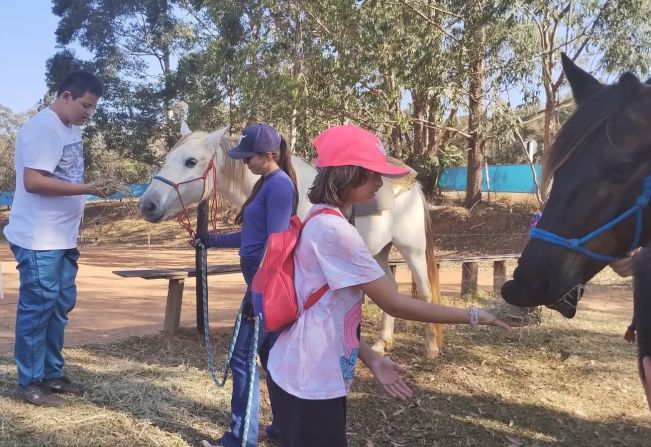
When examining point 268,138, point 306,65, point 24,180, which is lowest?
point 24,180

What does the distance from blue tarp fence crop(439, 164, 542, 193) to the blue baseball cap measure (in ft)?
51.6

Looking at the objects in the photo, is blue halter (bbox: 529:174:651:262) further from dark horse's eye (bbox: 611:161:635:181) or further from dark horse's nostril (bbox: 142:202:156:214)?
dark horse's nostril (bbox: 142:202:156:214)

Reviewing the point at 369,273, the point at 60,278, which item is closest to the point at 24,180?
the point at 60,278

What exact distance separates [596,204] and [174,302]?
4.69 metres

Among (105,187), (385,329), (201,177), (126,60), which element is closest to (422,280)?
(385,329)

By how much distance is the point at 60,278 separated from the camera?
3.46 m

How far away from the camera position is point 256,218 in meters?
2.75

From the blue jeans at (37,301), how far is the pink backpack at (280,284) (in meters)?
2.09

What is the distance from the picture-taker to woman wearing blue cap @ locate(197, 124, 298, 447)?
2.65 meters

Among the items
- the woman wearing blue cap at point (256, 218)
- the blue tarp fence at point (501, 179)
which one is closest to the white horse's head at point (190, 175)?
the woman wearing blue cap at point (256, 218)

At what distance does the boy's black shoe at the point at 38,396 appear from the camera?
3398 mm

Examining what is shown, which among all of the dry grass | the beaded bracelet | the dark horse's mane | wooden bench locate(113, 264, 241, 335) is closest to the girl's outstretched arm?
the beaded bracelet

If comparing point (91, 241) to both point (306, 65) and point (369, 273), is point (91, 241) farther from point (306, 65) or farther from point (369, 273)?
point (369, 273)

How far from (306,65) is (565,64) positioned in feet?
39.9
